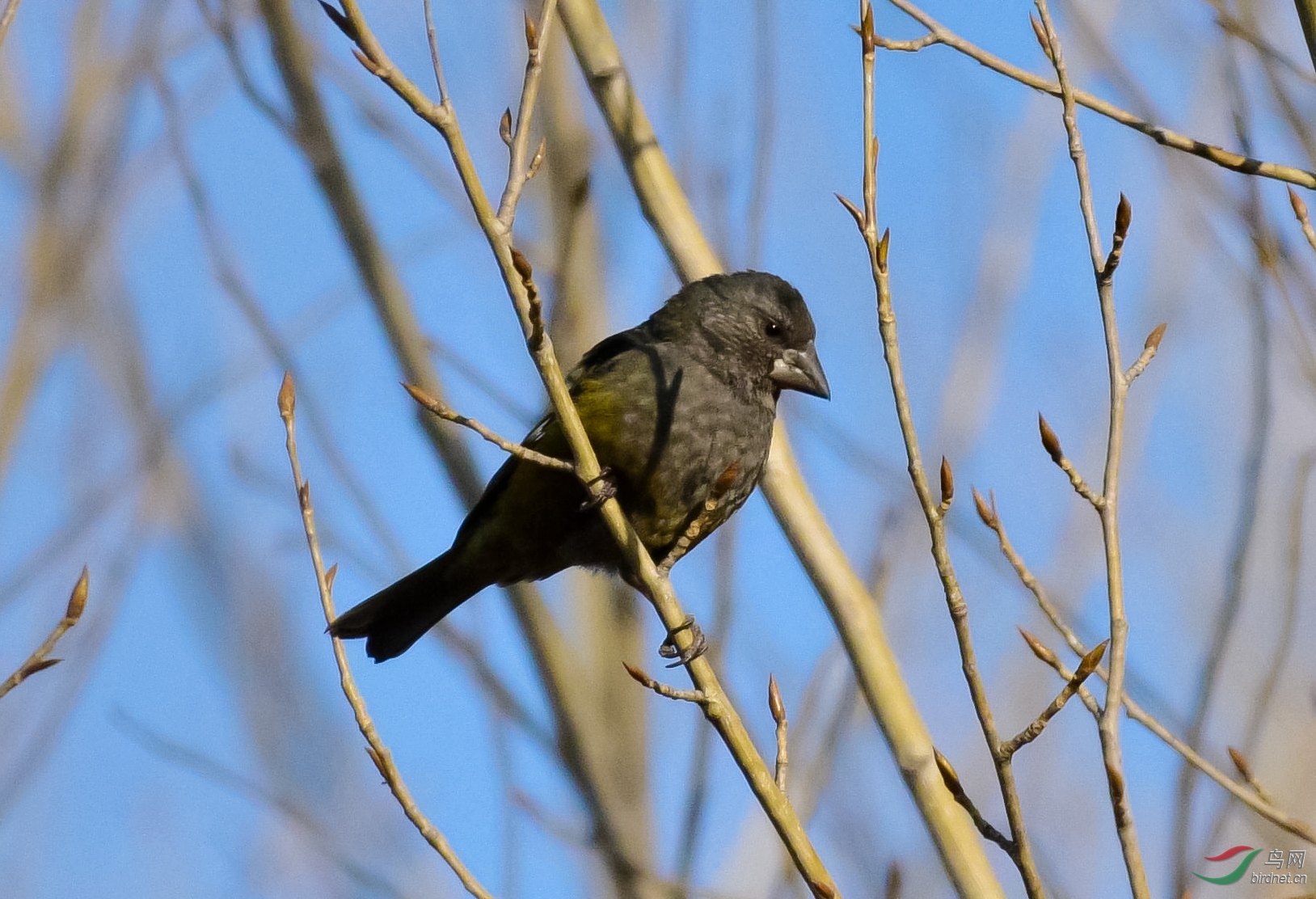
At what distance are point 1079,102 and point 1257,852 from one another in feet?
8.93

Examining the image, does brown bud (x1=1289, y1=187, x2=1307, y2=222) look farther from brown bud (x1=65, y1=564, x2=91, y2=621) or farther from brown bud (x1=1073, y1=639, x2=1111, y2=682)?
brown bud (x1=65, y1=564, x2=91, y2=621)

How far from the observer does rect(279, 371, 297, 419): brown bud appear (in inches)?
135

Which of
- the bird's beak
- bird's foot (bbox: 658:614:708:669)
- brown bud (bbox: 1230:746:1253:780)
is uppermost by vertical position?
the bird's beak

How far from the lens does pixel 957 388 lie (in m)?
5.31

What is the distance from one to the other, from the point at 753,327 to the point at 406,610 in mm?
1726

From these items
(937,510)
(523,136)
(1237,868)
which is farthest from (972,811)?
Result: (1237,868)

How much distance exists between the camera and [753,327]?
5.06 m

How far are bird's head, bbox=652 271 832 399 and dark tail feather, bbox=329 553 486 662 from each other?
1.27m

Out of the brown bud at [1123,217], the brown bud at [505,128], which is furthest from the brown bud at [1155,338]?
the brown bud at [505,128]

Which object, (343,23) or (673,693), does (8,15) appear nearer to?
(343,23)

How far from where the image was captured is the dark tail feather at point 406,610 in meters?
4.90

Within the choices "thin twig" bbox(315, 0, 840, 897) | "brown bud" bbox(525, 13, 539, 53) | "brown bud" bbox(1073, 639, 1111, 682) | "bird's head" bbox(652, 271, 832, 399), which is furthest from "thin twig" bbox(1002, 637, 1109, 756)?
"bird's head" bbox(652, 271, 832, 399)

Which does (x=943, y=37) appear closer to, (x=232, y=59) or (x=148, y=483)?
(x=232, y=59)

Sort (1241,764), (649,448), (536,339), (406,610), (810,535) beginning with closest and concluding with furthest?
1. (536,339)
2. (1241,764)
3. (810,535)
4. (649,448)
5. (406,610)
